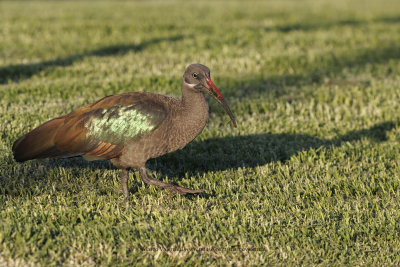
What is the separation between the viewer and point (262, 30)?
48.2 feet

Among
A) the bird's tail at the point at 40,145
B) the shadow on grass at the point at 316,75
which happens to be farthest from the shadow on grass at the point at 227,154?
the shadow on grass at the point at 316,75

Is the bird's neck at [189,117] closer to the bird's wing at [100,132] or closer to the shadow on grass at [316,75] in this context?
the bird's wing at [100,132]

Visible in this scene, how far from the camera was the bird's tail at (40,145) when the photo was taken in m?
5.55

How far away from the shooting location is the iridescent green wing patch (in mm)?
5555

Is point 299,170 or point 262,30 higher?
point 262,30

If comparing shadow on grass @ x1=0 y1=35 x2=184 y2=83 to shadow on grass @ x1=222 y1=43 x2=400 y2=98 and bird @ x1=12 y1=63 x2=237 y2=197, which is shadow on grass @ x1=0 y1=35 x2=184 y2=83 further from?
bird @ x1=12 y1=63 x2=237 y2=197

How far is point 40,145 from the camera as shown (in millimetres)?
5570

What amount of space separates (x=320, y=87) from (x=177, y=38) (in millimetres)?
4792

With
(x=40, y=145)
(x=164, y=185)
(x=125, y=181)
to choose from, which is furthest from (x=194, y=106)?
(x=40, y=145)

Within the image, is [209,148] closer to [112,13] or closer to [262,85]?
[262,85]

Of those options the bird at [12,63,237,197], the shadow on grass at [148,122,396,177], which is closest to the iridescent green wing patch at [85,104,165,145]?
the bird at [12,63,237,197]

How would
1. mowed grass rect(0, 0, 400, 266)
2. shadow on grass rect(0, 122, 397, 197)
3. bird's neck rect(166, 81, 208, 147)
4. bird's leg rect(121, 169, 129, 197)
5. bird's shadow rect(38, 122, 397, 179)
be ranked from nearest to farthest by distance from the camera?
1. mowed grass rect(0, 0, 400, 266)
2. bird's neck rect(166, 81, 208, 147)
3. bird's leg rect(121, 169, 129, 197)
4. shadow on grass rect(0, 122, 397, 197)
5. bird's shadow rect(38, 122, 397, 179)

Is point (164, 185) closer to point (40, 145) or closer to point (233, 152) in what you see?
point (40, 145)

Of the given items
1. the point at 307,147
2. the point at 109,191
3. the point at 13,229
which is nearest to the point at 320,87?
the point at 307,147
